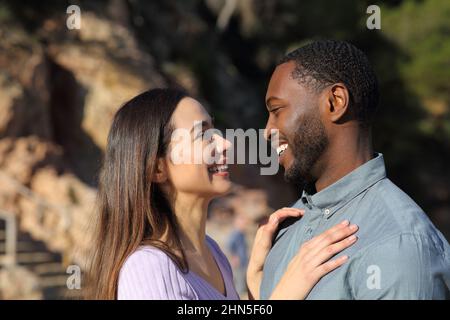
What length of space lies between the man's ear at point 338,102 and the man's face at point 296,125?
5 cm

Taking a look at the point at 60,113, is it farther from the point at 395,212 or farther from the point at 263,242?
the point at 395,212

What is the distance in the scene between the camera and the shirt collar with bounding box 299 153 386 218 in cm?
241

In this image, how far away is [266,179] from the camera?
1952cm

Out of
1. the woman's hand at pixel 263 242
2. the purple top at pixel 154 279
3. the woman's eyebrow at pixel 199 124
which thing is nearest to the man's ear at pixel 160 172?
the woman's eyebrow at pixel 199 124

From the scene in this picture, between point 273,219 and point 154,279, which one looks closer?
point 154,279

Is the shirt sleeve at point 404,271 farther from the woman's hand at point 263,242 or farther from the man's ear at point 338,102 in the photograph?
the woman's hand at point 263,242

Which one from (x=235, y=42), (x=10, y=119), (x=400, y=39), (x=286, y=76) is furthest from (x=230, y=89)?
(x=286, y=76)

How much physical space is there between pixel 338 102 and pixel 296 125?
0.17m

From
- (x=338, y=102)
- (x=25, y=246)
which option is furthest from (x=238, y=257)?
(x=338, y=102)

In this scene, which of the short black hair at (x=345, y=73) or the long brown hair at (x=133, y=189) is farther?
the long brown hair at (x=133, y=189)

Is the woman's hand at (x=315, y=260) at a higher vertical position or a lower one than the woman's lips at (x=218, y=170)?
lower

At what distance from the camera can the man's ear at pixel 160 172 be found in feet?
9.64

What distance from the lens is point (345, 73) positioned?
2.50m
